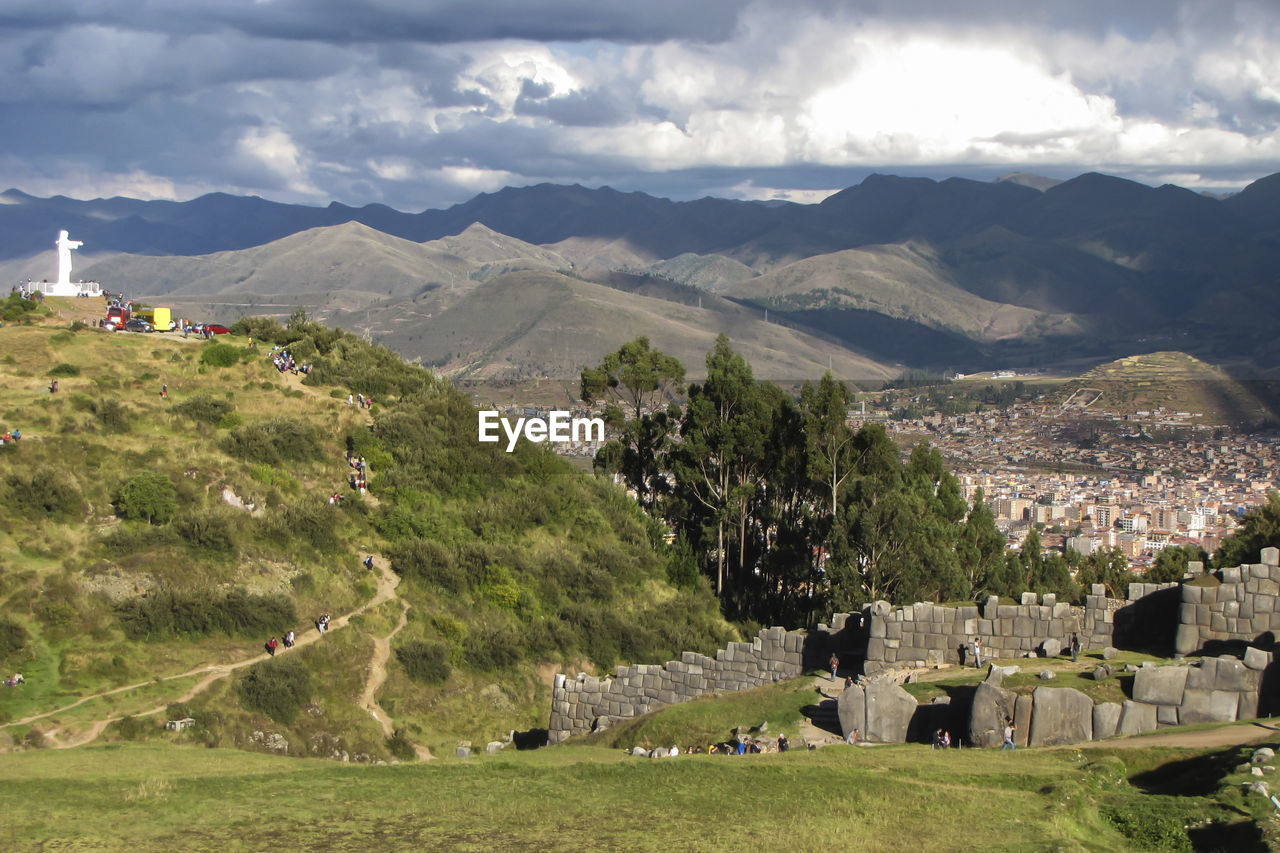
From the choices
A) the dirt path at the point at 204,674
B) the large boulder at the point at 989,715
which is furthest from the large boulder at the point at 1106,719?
the dirt path at the point at 204,674

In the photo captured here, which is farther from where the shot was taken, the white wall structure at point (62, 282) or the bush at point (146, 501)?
the white wall structure at point (62, 282)

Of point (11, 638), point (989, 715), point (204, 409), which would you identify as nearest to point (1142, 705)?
point (989, 715)

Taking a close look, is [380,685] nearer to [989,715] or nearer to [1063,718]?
[989,715]

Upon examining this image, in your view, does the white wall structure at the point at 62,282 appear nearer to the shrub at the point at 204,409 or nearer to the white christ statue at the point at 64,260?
the white christ statue at the point at 64,260

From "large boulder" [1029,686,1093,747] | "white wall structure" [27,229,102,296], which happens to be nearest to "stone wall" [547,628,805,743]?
"large boulder" [1029,686,1093,747]

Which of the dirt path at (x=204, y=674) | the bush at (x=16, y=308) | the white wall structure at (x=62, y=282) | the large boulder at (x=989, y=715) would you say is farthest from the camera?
the white wall structure at (x=62, y=282)

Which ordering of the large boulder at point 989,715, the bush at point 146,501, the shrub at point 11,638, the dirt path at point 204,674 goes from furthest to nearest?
the bush at point 146,501 < the shrub at point 11,638 < the dirt path at point 204,674 < the large boulder at point 989,715
